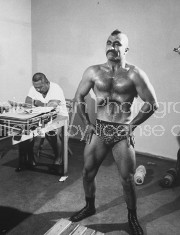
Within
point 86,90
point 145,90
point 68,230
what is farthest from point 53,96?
point 68,230

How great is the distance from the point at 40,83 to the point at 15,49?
6.52ft

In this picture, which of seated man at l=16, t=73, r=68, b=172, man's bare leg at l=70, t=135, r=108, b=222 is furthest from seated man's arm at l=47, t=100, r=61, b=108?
man's bare leg at l=70, t=135, r=108, b=222

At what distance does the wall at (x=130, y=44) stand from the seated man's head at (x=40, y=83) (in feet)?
4.81

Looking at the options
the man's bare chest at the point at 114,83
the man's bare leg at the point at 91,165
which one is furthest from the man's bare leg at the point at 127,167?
the man's bare chest at the point at 114,83

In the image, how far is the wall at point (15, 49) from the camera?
550 centimetres

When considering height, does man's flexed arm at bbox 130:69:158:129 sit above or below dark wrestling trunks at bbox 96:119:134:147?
above

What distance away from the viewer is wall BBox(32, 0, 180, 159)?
477cm

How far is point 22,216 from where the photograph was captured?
305 centimetres

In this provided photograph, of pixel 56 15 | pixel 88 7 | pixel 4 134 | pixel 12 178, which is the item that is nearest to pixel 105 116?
pixel 4 134

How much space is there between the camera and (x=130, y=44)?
16.7 ft

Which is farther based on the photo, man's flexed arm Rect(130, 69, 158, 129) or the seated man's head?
the seated man's head

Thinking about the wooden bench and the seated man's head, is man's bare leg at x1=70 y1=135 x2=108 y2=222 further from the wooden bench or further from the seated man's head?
the seated man's head

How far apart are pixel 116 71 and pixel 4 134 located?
55.1 inches

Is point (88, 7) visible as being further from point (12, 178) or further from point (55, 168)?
point (12, 178)
